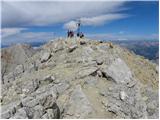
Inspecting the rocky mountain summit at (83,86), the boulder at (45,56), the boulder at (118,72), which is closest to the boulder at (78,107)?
the rocky mountain summit at (83,86)

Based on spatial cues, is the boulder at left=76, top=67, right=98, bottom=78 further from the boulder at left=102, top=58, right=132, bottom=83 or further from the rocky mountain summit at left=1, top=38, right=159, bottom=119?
the boulder at left=102, top=58, right=132, bottom=83

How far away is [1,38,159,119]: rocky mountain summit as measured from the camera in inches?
1125

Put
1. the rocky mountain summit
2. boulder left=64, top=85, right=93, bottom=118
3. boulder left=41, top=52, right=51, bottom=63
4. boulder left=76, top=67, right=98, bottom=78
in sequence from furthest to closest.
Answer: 1. boulder left=41, top=52, right=51, bottom=63
2. boulder left=76, top=67, right=98, bottom=78
3. the rocky mountain summit
4. boulder left=64, top=85, right=93, bottom=118

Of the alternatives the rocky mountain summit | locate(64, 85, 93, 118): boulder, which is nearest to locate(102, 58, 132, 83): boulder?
the rocky mountain summit

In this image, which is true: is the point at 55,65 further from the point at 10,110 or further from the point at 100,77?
the point at 10,110

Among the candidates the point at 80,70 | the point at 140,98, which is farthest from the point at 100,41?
the point at 140,98

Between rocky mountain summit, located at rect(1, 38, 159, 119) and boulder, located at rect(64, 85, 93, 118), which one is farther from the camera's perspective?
rocky mountain summit, located at rect(1, 38, 159, 119)

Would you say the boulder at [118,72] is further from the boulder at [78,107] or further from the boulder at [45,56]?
the boulder at [45,56]

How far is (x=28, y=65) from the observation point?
42.6 meters

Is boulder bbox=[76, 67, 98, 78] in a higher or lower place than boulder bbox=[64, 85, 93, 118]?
higher

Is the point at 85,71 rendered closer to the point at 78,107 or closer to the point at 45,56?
the point at 78,107

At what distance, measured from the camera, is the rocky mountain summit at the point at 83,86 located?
1125 inches

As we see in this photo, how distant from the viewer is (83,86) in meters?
30.9

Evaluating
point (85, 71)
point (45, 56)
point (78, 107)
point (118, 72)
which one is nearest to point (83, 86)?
point (85, 71)
